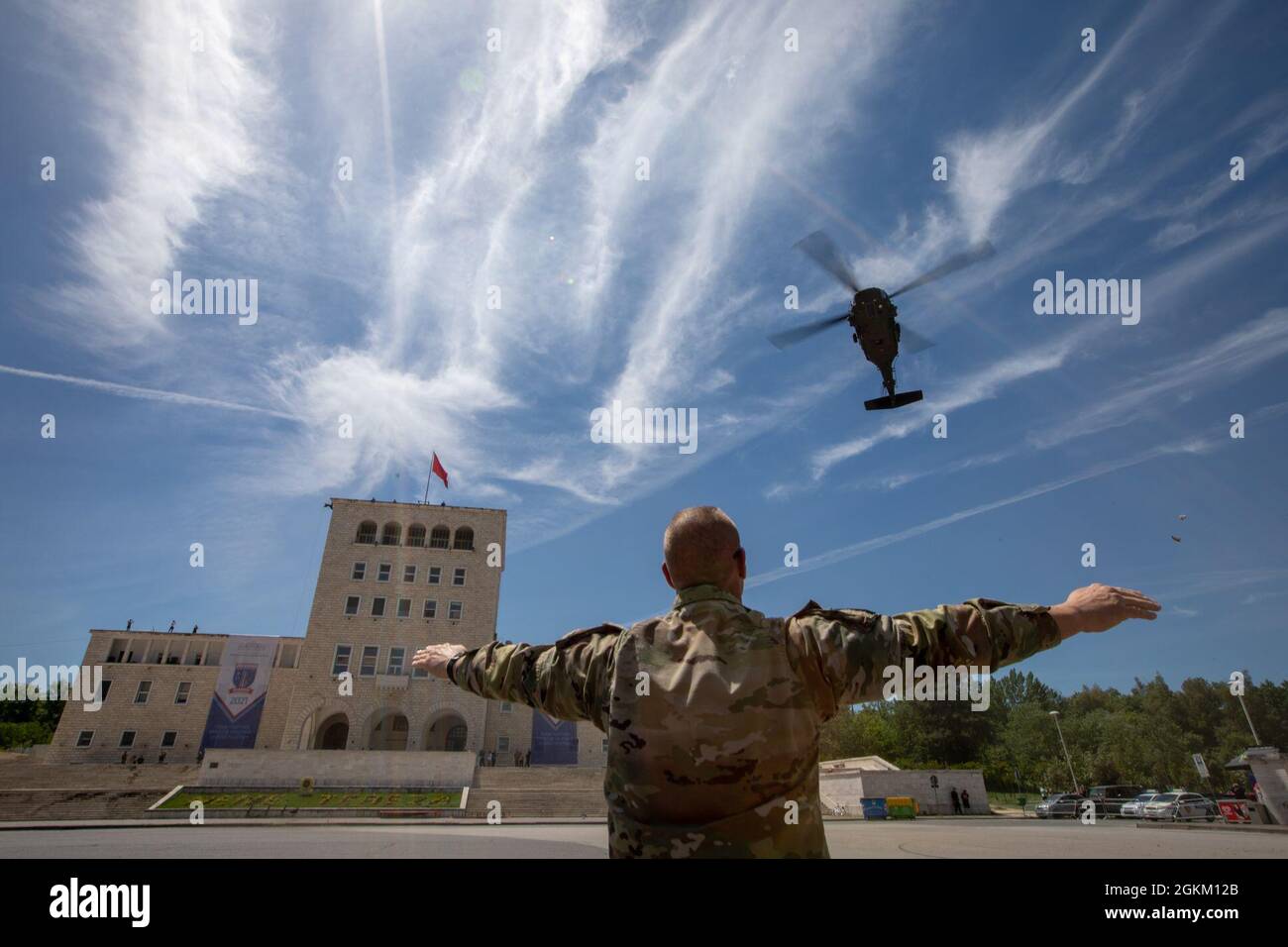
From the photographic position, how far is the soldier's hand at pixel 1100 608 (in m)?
2.47

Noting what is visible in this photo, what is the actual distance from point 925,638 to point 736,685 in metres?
0.73

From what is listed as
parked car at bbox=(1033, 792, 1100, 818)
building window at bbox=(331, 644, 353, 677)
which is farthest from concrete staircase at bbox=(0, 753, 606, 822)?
parked car at bbox=(1033, 792, 1100, 818)

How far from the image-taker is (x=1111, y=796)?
44844 mm

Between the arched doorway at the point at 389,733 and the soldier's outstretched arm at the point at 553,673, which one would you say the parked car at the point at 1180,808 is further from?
the arched doorway at the point at 389,733

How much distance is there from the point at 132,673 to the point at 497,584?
1218 inches

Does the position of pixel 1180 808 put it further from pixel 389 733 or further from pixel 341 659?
pixel 341 659

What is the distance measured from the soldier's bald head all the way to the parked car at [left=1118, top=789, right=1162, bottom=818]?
150ft

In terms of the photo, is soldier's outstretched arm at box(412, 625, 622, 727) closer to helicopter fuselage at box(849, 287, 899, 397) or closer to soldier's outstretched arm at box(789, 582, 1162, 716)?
soldier's outstretched arm at box(789, 582, 1162, 716)

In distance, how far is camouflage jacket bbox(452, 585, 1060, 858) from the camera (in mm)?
2156

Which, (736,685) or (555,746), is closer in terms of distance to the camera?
(736,685)

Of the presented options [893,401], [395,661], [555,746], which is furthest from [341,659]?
[893,401]

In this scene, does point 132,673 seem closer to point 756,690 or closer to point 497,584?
point 497,584

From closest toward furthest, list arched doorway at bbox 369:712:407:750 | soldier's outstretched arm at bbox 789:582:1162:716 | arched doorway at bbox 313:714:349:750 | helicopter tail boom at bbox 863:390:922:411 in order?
soldier's outstretched arm at bbox 789:582:1162:716
helicopter tail boom at bbox 863:390:922:411
arched doorway at bbox 369:712:407:750
arched doorway at bbox 313:714:349:750

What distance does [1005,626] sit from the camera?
237cm
